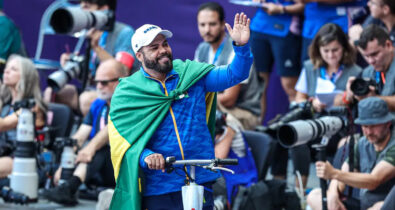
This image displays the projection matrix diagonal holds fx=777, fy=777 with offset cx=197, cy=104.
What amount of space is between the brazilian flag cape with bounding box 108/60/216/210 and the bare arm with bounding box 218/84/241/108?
2.50 m

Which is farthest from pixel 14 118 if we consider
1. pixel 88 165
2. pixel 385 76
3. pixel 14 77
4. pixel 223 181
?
pixel 385 76

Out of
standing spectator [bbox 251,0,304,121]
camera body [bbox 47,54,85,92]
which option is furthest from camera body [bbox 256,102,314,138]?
camera body [bbox 47,54,85,92]

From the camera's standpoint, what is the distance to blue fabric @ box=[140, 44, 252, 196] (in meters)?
4.43

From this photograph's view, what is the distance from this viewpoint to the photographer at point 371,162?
5.71 metres

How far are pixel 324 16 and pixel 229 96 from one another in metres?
1.40

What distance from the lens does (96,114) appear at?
734cm

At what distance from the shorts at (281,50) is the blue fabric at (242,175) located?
1.87 metres

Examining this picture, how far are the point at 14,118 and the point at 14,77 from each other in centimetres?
43

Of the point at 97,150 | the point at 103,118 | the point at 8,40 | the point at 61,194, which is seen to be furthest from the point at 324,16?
the point at 8,40

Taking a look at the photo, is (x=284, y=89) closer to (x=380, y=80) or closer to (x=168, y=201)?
(x=380, y=80)

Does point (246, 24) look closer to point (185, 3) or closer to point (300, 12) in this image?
point (300, 12)

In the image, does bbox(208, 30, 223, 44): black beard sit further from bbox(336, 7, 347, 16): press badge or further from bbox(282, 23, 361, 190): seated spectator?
bbox(336, 7, 347, 16): press badge

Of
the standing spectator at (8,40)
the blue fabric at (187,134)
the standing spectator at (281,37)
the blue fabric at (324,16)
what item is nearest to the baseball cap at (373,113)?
the blue fabric at (187,134)

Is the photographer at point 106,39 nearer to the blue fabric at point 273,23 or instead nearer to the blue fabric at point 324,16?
the blue fabric at point 273,23
